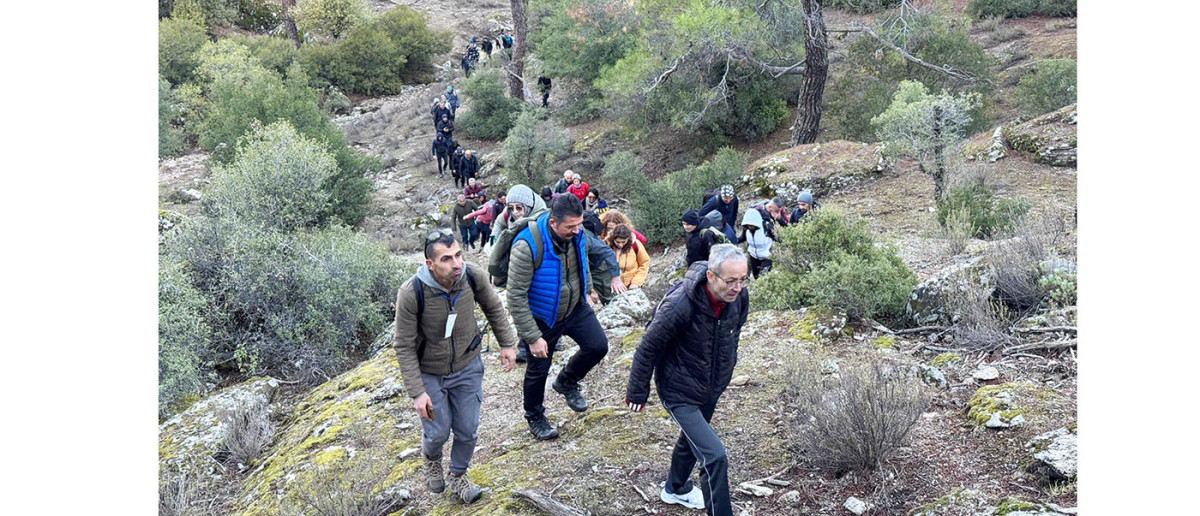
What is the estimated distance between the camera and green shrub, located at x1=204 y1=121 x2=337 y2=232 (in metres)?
11.3

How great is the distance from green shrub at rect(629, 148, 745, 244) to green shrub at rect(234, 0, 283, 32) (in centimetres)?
2772

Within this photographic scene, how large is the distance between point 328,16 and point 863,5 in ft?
69.6

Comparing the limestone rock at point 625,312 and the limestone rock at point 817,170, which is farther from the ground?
the limestone rock at point 817,170

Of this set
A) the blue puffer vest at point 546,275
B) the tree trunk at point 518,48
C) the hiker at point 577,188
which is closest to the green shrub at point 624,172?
the hiker at point 577,188

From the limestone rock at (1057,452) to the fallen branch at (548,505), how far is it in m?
2.25

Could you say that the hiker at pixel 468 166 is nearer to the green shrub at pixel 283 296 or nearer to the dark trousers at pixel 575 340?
the green shrub at pixel 283 296

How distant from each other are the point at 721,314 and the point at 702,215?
16.9 ft

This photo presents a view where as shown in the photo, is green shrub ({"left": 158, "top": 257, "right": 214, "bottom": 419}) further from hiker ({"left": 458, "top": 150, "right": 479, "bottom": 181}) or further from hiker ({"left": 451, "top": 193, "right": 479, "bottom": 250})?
hiker ({"left": 458, "top": 150, "right": 479, "bottom": 181})

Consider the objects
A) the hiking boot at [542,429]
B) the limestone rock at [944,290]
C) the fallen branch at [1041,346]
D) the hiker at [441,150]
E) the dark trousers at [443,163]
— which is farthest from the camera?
the dark trousers at [443,163]

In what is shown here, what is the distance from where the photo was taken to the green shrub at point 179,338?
768 centimetres

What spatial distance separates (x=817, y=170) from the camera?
13312 millimetres

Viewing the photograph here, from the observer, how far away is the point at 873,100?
16.3m

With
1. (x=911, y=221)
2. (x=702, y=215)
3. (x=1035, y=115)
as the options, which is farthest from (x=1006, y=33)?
(x=702, y=215)

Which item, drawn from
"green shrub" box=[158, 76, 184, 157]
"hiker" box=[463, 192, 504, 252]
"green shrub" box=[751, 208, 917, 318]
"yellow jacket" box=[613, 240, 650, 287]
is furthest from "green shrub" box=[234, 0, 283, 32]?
"green shrub" box=[751, 208, 917, 318]
